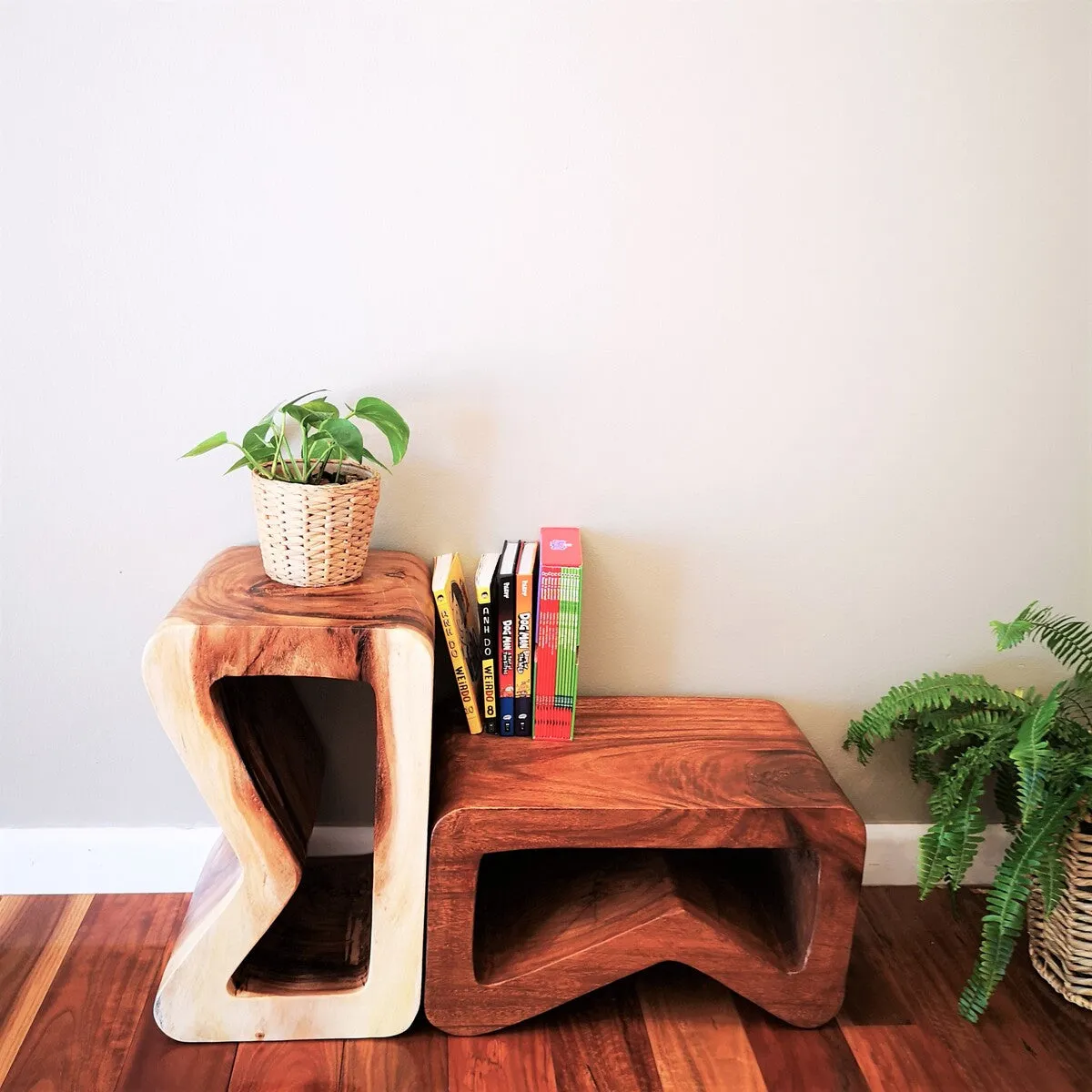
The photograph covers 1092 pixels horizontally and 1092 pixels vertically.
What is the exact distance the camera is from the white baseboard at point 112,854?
6.17 ft

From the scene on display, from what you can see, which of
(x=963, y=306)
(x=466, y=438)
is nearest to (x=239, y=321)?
(x=466, y=438)

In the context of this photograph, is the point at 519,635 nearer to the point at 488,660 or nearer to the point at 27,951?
the point at 488,660

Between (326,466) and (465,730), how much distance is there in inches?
18.7

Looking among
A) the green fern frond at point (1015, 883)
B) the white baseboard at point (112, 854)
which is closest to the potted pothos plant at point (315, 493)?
the white baseboard at point (112, 854)

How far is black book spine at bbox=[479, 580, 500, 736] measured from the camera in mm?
1604

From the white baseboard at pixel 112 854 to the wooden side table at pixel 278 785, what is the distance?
0.74ft

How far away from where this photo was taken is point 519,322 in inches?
66.3

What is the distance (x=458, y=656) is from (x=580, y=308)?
1.89 ft

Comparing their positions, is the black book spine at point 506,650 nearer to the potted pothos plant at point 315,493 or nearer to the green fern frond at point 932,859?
the potted pothos plant at point 315,493

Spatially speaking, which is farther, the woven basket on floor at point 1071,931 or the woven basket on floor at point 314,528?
the woven basket on floor at point 1071,931

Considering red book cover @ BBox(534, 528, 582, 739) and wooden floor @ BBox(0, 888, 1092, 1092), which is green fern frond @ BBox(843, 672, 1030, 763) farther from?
red book cover @ BBox(534, 528, 582, 739)

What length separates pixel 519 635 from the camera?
5.33 ft

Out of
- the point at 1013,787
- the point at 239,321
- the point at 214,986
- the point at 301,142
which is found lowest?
the point at 214,986

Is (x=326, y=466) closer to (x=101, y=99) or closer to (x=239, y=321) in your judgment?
(x=239, y=321)
